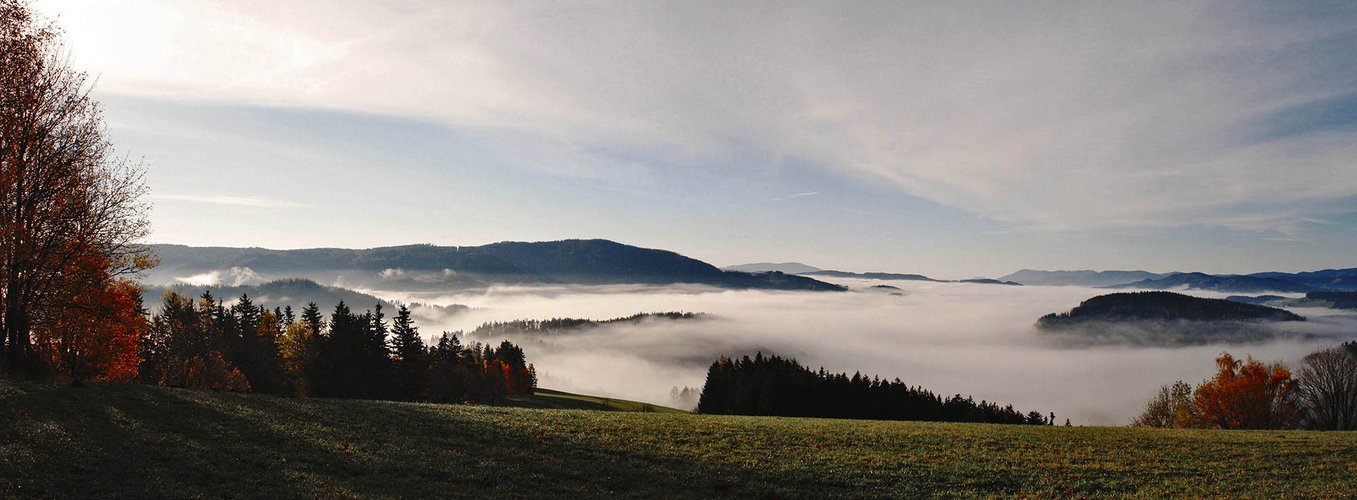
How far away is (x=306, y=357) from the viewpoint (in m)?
68.8

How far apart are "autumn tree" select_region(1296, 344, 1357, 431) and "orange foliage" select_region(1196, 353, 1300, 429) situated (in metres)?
12.5

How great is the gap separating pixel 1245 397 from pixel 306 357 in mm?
113454

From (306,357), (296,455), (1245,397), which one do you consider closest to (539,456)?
(296,455)

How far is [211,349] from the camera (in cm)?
6575

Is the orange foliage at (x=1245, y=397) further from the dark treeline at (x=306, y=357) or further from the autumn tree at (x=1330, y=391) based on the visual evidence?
the dark treeline at (x=306, y=357)

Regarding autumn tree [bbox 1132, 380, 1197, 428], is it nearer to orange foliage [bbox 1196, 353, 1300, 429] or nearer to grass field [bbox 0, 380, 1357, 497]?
orange foliage [bbox 1196, 353, 1300, 429]

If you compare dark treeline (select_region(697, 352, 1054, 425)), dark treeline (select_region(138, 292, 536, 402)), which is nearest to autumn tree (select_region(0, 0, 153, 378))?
A: dark treeline (select_region(138, 292, 536, 402))

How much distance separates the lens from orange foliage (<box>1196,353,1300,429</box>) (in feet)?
217

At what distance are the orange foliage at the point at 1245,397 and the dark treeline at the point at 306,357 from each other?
95646 millimetres

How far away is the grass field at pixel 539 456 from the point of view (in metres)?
16.2

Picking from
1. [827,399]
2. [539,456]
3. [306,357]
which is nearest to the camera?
[539,456]

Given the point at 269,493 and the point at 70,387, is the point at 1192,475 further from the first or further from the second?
the point at 70,387

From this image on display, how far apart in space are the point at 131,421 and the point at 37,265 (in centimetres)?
1467

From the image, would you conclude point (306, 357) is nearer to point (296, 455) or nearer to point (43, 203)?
point (43, 203)
